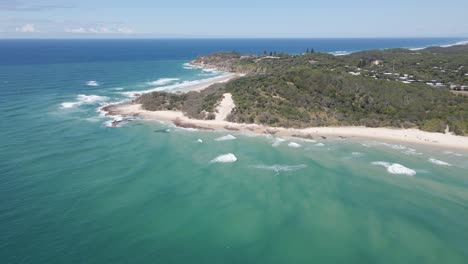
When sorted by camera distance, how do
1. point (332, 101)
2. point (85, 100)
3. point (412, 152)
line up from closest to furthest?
point (412, 152), point (332, 101), point (85, 100)

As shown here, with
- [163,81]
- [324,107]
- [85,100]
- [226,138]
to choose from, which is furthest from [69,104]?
[324,107]

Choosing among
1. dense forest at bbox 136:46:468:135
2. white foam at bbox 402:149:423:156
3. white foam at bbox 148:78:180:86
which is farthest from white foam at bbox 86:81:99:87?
white foam at bbox 402:149:423:156

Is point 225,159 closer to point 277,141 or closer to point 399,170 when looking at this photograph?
point 277,141

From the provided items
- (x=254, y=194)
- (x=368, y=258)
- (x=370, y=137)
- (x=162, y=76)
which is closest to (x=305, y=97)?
(x=370, y=137)

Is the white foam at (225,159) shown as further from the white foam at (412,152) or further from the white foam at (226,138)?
the white foam at (412,152)

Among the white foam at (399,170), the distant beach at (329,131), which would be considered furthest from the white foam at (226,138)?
the white foam at (399,170)

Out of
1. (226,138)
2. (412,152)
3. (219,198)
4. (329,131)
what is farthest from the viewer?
(329,131)
